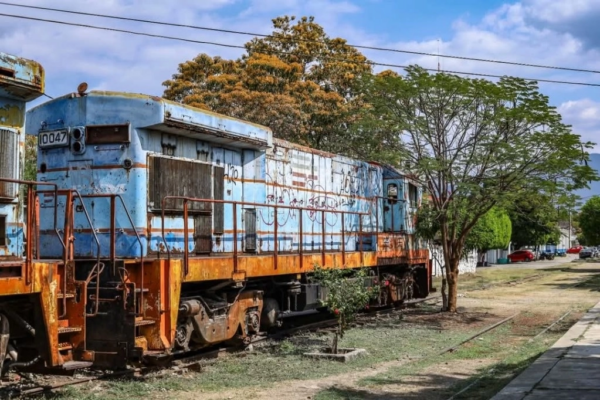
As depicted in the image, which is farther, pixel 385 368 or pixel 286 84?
pixel 286 84

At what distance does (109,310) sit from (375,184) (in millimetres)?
10623

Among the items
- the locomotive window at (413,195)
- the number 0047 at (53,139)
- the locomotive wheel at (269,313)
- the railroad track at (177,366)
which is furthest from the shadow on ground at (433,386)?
the locomotive window at (413,195)

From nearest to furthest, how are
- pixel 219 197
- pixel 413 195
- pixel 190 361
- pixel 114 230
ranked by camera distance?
1. pixel 114 230
2. pixel 190 361
3. pixel 219 197
4. pixel 413 195

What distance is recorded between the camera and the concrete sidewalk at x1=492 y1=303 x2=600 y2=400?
24.7 ft

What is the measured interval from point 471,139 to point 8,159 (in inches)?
480

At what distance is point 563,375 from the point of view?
8.64m

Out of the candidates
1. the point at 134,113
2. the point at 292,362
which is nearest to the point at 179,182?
the point at 134,113

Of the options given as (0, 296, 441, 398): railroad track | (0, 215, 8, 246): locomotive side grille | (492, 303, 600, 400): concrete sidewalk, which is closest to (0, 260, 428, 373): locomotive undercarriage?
(0, 296, 441, 398): railroad track

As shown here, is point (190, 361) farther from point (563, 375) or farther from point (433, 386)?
point (563, 375)

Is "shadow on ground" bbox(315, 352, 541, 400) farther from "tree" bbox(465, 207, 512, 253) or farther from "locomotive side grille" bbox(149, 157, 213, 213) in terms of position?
"tree" bbox(465, 207, 512, 253)

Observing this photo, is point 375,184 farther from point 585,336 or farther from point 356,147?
point 585,336

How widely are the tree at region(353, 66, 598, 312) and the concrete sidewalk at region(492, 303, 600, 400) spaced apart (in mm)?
5653

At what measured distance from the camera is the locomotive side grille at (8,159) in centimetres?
770

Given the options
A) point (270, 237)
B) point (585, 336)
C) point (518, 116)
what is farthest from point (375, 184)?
point (585, 336)
